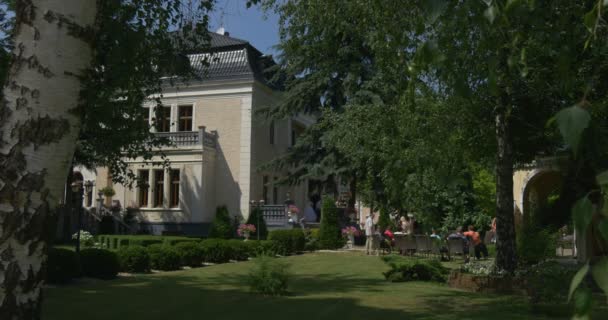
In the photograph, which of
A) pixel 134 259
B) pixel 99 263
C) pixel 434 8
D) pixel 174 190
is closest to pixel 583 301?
pixel 434 8

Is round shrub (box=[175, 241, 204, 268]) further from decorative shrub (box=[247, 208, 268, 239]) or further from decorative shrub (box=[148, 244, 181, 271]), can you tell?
decorative shrub (box=[247, 208, 268, 239])

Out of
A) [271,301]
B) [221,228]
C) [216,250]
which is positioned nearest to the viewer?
[271,301]

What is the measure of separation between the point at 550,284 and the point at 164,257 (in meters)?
9.36

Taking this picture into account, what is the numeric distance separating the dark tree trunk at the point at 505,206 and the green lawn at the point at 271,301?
1.01 metres

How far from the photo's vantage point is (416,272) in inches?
491

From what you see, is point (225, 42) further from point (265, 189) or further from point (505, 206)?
point (505, 206)

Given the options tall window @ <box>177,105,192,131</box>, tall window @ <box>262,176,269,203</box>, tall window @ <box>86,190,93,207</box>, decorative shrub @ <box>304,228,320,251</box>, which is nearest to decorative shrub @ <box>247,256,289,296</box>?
decorative shrub @ <box>304,228,320,251</box>

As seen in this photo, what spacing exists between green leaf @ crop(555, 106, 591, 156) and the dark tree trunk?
10.0 metres

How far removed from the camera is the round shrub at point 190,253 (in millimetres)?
14966

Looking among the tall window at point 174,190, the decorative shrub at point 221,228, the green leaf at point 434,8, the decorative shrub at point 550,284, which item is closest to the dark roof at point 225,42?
the tall window at point 174,190

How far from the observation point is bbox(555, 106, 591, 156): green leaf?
3.87 feet

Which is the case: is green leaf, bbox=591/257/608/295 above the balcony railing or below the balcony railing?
below

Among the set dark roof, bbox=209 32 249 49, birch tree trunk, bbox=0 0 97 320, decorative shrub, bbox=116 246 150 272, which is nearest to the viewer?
birch tree trunk, bbox=0 0 97 320

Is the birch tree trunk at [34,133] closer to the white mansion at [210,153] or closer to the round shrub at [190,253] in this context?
the round shrub at [190,253]
